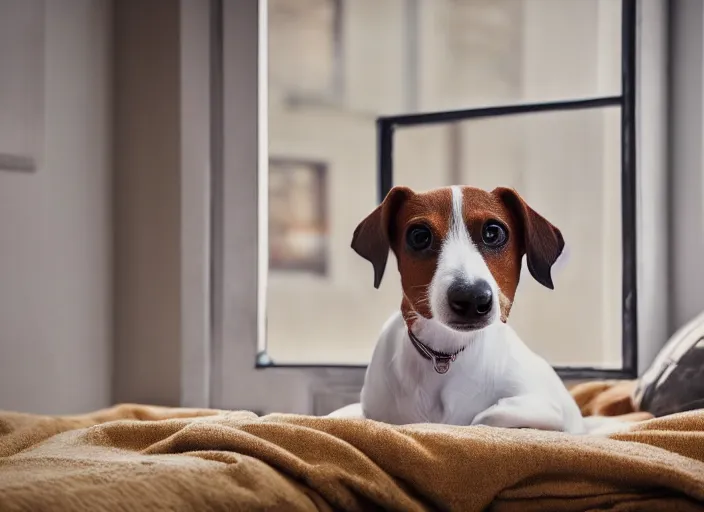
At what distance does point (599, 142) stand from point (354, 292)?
8.13 feet

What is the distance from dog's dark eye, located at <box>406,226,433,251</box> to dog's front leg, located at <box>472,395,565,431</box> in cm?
22

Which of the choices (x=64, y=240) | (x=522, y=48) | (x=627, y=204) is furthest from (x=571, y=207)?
(x=64, y=240)

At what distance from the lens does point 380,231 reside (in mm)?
1115

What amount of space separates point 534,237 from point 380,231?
8.0 inches

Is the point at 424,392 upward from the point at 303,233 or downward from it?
downward

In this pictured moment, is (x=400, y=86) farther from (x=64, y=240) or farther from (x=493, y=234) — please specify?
(x=493, y=234)

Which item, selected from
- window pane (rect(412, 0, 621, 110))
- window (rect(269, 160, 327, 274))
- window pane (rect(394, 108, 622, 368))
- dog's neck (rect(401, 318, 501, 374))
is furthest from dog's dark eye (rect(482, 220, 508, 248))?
window (rect(269, 160, 327, 274))

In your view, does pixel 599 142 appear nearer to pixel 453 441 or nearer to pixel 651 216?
pixel 651 216

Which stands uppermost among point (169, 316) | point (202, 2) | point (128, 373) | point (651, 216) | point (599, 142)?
point (202, 2)

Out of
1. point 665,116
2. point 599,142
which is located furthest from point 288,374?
point 665,116

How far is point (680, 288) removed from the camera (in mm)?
A: 1699

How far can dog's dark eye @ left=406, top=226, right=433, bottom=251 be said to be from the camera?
105cm

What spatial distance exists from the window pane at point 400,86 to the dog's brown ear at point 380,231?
31 cm

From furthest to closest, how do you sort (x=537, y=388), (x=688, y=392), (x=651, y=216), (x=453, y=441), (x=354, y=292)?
(x=354, y=292), (x=651, y=216), (x=688, y=392), (x=537, y=388), (x=453, y=441)
